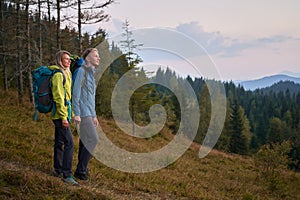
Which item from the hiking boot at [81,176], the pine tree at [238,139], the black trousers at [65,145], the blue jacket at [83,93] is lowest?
the pine tree at [238,139]

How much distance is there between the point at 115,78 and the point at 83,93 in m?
27.0

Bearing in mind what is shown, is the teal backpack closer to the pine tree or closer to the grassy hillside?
the grassy hillside

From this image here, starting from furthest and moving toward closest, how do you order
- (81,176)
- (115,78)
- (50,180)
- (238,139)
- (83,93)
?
(238,139), (115,78), (81,176), (83,93), (50,180)

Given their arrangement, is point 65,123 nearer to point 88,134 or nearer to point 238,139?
point 88,134

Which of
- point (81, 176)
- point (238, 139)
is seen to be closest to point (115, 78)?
point (81, 176)

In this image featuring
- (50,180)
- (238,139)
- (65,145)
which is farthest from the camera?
(238,139)

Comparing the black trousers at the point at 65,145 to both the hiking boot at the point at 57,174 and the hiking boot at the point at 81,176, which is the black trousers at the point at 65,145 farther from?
the hiking boot at the point at 81,176

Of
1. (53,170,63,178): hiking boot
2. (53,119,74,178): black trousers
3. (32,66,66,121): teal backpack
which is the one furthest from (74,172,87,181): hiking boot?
(32,66,66,121): teal backpack

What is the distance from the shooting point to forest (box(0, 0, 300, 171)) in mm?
16297

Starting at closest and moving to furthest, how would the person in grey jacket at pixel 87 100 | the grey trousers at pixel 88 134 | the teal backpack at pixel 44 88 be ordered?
the teal backpack at pixel 44 88 → the person in grey jacket at pixel 87 100 → the grey trousers at pixel 88 134

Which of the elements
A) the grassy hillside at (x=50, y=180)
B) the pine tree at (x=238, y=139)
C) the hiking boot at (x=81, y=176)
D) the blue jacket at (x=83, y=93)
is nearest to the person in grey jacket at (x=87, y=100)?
the blue jacket at (x=83, y=93)

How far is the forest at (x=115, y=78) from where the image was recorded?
16297 mm

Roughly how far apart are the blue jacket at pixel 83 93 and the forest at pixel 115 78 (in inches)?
135

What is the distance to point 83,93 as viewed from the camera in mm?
6168
